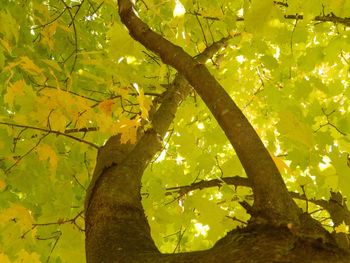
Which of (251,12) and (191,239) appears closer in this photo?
(251,12)

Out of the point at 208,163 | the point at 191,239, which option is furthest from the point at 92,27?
the point at 191,239

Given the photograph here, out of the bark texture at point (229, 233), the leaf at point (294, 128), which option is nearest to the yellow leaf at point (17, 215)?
the bark texture at point (229, 233)

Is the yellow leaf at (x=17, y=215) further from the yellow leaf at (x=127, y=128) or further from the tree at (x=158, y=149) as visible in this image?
the yellow leaf at (x=127, y=128)

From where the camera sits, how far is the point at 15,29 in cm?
249

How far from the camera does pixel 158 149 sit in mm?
2002

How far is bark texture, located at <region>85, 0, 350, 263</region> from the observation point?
0.89 meters

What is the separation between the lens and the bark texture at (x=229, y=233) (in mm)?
891

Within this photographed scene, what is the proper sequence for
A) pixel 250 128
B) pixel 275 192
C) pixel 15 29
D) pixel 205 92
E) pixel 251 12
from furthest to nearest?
pixel 15 29
pixel 251 12
pixel 205 92
pixel 250 128
pixel 275 192

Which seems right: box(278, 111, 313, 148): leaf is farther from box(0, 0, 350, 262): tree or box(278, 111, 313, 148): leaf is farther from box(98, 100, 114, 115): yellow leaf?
box(98, 100, 114, 115): yellow leaf

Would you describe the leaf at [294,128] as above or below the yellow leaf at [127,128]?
below

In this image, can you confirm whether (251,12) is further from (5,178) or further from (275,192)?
(5,178)

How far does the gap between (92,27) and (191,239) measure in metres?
2.15

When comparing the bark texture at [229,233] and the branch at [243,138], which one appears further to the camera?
the branch at [243,138]

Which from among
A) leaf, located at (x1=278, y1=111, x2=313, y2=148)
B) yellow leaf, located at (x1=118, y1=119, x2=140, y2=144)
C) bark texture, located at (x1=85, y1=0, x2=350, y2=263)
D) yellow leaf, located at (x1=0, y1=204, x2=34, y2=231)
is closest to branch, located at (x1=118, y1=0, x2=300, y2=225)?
bark texture, located at (x1=85, y1=0, x2=350, y2=263)
